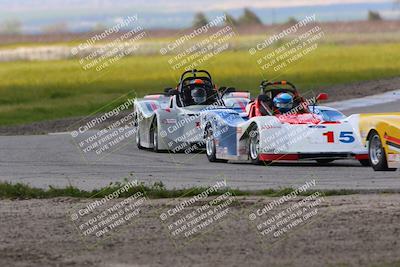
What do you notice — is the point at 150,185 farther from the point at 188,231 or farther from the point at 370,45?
the point at 370,45

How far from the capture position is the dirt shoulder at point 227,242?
10656 millimetres

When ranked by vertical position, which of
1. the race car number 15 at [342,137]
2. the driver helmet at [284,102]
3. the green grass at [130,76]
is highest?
the green grass at [130,76]

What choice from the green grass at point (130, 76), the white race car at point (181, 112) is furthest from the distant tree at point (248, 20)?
the white race car at point (181, 112)

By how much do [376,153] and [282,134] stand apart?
86.2 inches

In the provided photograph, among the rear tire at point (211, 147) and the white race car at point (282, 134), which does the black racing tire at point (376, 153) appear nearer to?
the white race car at point (282, 134)

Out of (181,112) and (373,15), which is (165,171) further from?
(373,15)

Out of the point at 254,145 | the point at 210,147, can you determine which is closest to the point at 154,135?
the point at 210,147

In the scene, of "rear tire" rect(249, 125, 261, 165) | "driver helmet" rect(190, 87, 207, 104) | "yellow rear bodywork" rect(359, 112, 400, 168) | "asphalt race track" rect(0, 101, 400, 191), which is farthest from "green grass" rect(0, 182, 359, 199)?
"driver helmet" rect(190, 87, 207, 104)

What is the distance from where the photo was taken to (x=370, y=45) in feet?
298

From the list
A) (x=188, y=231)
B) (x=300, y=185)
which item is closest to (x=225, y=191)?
(x=300, y=185)

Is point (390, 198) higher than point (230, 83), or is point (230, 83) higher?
point (230, 83)

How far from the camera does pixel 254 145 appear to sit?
20938 millimetres

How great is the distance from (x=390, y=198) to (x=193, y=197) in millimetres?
2238

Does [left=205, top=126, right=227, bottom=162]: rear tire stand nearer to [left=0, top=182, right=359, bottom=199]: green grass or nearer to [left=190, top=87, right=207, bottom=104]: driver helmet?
[left=190, top=87, right=207, bottom=104]: driver helmet
